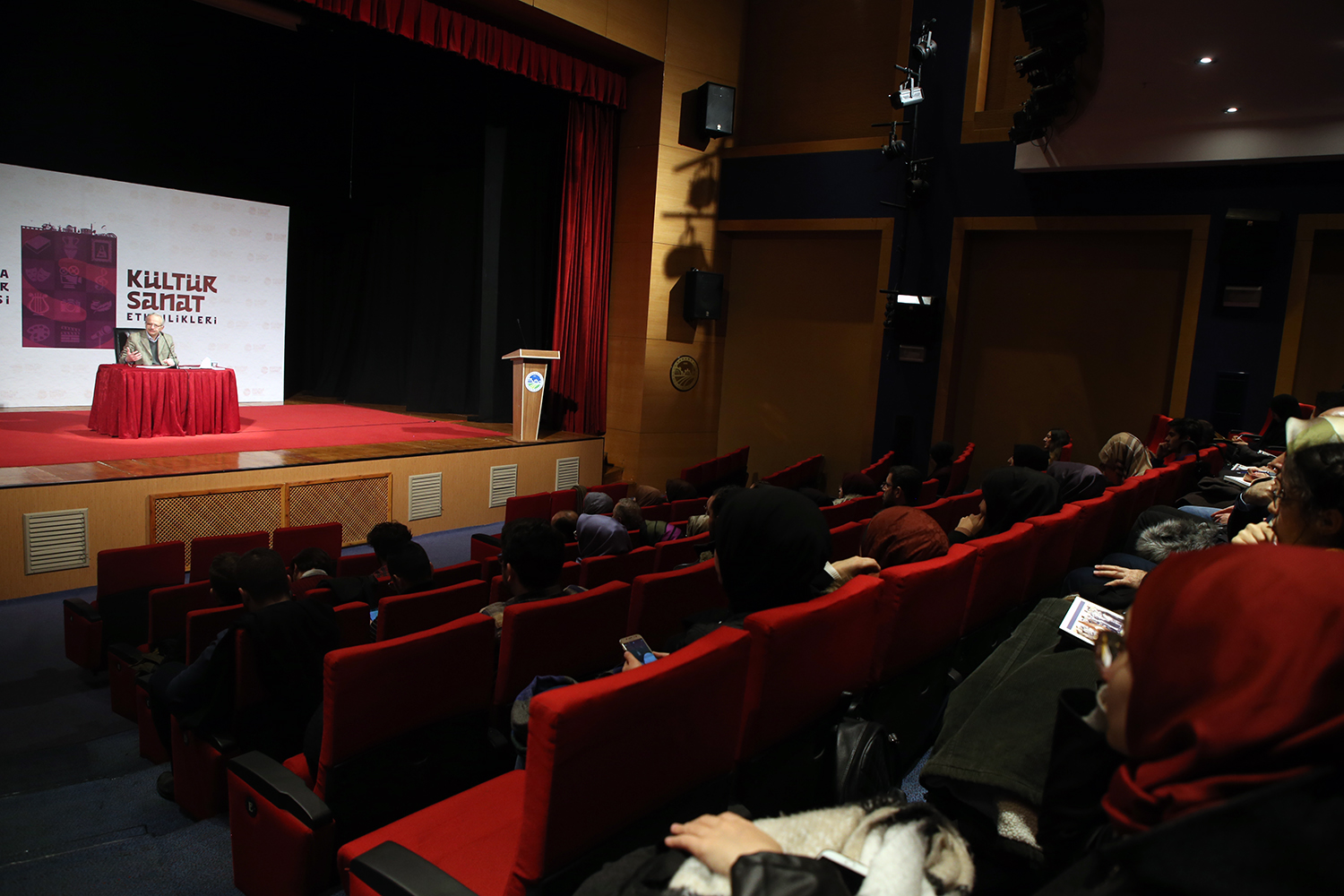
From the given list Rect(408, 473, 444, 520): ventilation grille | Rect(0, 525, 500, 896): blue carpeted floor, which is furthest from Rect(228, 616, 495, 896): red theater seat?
Rect(408, 473, 444, 520): ventilation grille

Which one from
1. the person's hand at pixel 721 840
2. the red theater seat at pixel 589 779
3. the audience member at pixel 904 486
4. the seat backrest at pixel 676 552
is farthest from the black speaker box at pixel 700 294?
the person's hand at pixel 721 840

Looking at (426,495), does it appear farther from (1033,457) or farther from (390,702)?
(390,702)

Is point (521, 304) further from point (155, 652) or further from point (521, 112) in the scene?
point (155, 652)

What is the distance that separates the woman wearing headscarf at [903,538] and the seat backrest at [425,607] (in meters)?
1.48

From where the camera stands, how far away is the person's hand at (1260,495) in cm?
275

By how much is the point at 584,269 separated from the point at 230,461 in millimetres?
4120

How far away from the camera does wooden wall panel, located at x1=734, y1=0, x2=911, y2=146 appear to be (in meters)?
8.06

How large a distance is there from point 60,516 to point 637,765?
200 inches

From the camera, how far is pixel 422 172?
32.8 ft

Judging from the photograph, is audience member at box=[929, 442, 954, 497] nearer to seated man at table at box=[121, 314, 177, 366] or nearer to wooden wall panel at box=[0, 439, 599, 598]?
wooden wall panel at box=[0, 439, 599, 598]

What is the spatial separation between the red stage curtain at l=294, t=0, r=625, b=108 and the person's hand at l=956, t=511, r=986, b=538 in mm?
5786

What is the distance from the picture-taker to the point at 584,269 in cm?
865

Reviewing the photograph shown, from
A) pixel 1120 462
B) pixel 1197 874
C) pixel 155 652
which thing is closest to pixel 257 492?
pixel 155 652

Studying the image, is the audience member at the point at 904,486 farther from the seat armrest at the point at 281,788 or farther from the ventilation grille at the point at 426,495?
the ventilation grille at the point at 426,495
